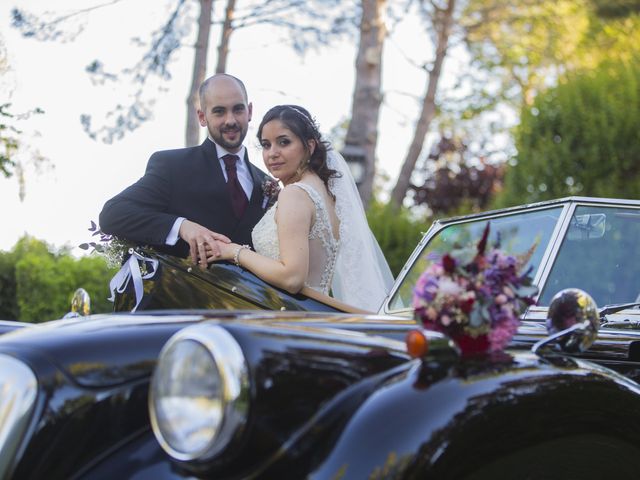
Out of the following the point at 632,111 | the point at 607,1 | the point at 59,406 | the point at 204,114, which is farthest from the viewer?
the point at 607,1

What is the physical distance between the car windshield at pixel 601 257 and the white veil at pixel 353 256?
4.21ft

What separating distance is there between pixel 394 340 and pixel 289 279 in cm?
139

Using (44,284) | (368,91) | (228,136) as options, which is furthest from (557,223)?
(368,91)

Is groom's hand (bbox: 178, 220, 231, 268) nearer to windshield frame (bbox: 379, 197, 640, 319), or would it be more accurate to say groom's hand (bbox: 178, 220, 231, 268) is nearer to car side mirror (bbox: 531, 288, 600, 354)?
windshield frame (bbox: 379, 197, 640, 319)

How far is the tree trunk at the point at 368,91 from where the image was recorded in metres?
14.7

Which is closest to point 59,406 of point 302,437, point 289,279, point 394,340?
point 302,437

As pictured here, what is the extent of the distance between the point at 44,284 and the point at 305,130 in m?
8.31

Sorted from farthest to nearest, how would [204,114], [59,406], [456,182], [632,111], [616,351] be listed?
[456,182] → [632,111] → [204,114] → [616,351] → [59,406]

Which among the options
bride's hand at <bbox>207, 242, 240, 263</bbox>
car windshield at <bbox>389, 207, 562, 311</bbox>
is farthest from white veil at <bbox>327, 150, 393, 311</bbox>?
bride's hand at <bbox>207, 242, 240, 263</bbox>

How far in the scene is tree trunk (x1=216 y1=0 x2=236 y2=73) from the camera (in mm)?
12849

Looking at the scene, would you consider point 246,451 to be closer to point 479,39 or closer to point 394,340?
point 394,340

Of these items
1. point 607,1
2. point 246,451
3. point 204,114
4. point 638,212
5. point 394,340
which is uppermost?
point 607,1

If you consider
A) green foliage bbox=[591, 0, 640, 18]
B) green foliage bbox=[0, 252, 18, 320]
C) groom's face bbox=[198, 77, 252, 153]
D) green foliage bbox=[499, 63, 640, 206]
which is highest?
green foliage bbox=[591, 0, 640, 18]

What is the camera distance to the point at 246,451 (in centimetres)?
183
